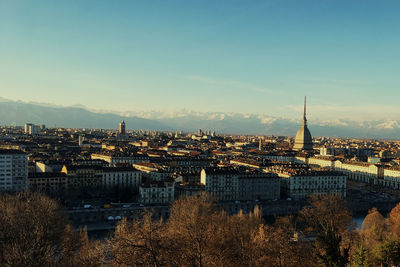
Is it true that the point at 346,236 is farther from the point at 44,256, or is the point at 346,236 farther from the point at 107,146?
the point at 107,146

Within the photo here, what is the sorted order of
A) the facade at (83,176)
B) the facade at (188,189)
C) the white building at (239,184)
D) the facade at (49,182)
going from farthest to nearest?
the facade at (83,176) < the white building at (239,184) < the facade at (49,182) < the facade at (188,189)

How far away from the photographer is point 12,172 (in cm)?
4562

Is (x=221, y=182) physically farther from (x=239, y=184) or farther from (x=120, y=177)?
(x=120, y=177)

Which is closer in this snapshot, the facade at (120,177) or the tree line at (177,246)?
the tree line at (177,246)

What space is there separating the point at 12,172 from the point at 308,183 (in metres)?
34.0

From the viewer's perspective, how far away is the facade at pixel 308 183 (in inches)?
2003

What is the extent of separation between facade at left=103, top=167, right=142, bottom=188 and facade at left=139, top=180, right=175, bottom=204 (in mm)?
6930

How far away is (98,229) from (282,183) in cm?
2481

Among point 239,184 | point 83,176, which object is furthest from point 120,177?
point 239,184

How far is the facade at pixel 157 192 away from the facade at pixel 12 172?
43.0 ft

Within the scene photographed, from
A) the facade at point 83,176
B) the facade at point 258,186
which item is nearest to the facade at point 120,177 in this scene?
the facade at point 83,176

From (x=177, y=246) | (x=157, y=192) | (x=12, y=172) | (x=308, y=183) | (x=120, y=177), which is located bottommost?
(x=157, y=192)

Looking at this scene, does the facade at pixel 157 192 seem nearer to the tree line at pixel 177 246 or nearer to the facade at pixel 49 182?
the facade at pixel 49 182

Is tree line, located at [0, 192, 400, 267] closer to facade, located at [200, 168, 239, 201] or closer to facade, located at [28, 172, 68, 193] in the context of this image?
facade, located at [200, 168, 239, 201]
